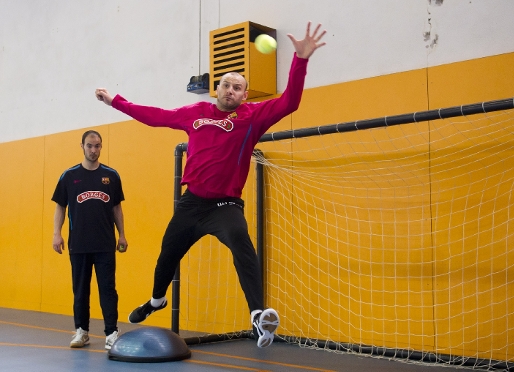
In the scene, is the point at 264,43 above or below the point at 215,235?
above

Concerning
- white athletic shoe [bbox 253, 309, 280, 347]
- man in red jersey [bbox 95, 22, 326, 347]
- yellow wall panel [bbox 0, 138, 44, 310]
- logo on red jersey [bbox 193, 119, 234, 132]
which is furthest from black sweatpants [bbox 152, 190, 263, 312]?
yellow wall panel [bbox 0, 138, 44, 310]

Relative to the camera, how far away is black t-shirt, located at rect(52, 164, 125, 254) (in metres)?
5.49

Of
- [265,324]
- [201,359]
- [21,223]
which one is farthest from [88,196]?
[21,223]

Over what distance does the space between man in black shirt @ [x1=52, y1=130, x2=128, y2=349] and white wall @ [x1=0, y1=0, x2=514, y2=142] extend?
1.93 meters

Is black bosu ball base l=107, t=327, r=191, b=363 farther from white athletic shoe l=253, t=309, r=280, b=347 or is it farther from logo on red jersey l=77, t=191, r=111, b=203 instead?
white athletic shoe l=253, t=309, r=280, b=347

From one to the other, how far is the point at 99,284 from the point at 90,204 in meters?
0.72

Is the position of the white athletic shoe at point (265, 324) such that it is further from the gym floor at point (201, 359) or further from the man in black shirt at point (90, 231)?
the man in black shirt at point (90, 231)

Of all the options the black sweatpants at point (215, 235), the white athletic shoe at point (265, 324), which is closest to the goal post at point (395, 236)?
the black sweatpants at point (215, 235)

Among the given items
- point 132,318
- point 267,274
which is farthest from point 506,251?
point 132,318

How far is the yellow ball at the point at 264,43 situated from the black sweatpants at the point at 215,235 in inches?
106

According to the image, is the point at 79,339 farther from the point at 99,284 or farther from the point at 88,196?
the point at 88,196

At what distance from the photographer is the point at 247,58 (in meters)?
6.32

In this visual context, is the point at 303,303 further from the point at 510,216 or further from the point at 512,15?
the point at 512,15

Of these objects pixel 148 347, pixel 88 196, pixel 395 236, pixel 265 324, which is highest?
pixel 88 196
